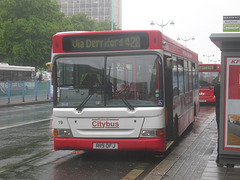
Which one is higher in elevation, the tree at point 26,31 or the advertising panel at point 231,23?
the tree at point 26,31

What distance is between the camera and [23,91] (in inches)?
1187

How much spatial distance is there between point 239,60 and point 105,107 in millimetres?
2704

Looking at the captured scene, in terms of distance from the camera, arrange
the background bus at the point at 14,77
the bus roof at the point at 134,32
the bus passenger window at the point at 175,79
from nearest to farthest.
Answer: the bus roof at the point at 134,32
the bus passenger window at the point at 175,79
the background bus at the point at 14,77

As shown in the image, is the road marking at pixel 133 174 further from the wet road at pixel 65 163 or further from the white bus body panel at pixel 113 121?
the white bus body panel at pixel 113 121

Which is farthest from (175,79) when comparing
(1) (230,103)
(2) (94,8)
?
(2) (94,8)

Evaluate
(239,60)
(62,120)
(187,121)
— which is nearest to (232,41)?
(239,60)

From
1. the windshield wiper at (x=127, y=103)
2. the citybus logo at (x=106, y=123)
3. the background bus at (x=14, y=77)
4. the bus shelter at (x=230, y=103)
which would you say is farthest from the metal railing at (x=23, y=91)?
Answer: the bus shelter at (x=230, y=103)

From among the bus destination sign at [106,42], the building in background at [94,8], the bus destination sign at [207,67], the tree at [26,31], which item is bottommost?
the bus destination sign at [106,42]

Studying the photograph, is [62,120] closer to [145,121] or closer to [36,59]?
[145,121]

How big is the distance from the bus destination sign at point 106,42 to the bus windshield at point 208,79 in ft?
60.8

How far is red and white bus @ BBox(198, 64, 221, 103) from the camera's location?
2580 centimetres

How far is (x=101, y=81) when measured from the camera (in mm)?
8062

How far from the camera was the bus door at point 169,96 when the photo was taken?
27.0ft

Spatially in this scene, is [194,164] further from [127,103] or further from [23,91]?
[23,91]
